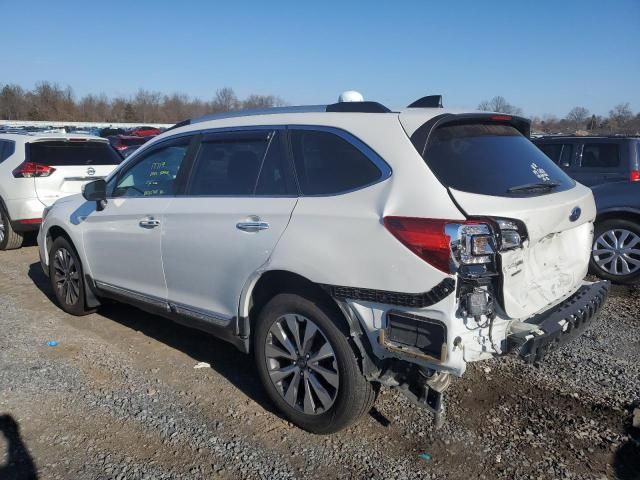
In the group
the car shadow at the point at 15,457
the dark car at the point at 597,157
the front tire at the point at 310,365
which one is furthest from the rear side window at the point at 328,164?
the dark car at the point at 597,157

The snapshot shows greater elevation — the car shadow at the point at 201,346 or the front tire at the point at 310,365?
the front tire at the point at 310,365

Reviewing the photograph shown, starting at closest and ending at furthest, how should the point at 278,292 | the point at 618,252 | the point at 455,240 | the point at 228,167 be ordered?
the point at 455,240
the point at 278,292
the point at 228,167
the point at 618,252

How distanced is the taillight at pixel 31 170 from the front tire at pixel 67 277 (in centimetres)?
277

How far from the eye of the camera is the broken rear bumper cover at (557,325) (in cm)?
261

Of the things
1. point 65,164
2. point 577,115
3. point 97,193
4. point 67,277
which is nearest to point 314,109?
point 97,193

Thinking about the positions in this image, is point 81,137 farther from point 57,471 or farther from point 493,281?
point 493,281

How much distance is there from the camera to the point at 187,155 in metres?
3.85

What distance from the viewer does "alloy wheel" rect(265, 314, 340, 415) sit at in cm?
297

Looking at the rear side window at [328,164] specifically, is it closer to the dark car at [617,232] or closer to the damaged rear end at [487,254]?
the damaged rear end at [487,254]

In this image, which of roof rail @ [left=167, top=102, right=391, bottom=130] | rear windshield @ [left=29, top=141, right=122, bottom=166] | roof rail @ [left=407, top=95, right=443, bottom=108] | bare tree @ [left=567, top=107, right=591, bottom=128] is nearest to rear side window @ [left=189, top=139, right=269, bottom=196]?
roof rail @ [left=167, top=102, right=391, bottom=130]

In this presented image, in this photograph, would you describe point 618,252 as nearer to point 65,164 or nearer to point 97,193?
point 97,193

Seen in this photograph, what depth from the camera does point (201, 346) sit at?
4480 millimetres

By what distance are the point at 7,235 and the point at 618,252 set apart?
821 cm

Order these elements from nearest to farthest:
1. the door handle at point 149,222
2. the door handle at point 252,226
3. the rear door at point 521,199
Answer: the rear door at point 521,199 < the door handle at point 252,226 < the door handle at point 149,222
